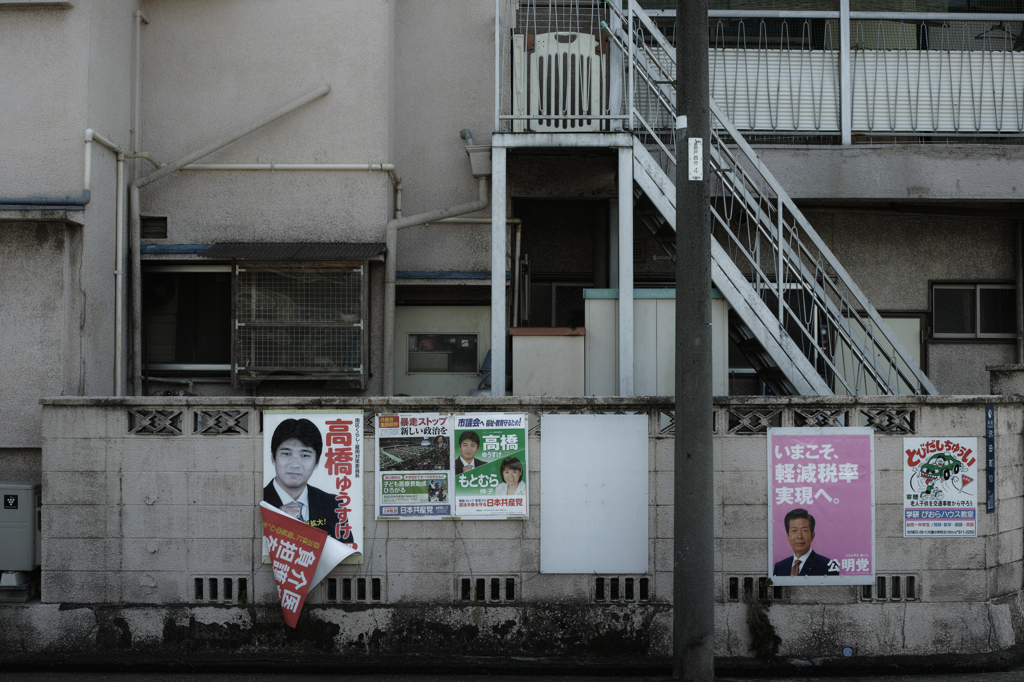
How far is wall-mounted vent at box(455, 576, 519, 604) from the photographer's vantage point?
6.85 metres

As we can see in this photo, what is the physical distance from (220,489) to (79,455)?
1279 millimetres

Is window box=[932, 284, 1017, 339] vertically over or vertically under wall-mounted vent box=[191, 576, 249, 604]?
over

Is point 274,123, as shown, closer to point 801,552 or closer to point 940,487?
point 801,552

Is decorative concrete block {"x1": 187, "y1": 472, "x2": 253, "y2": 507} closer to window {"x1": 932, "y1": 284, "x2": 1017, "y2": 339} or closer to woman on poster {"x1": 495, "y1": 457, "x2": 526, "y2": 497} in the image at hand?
woman on poster {"x1": 495, "y1": 457, "x2": 526, "y2": 497}

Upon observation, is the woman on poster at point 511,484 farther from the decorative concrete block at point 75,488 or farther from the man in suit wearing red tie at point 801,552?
the decorative concrete block at point 75,488

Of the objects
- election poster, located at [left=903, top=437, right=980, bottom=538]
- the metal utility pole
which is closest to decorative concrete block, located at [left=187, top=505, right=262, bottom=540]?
the metal utility pole

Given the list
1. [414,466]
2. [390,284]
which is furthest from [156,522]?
[390,284]

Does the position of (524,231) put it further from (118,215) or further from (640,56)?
(118,215)

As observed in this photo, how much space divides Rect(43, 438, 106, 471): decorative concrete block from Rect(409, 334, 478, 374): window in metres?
3.75

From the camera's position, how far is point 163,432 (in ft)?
22.8

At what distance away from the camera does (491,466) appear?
6887 mm

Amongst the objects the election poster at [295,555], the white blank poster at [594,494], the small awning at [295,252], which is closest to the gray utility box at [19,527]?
the election poster at [295,555]

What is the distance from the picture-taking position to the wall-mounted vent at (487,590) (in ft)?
22.5

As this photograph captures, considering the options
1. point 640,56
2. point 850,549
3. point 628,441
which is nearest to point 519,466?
point 628,441
